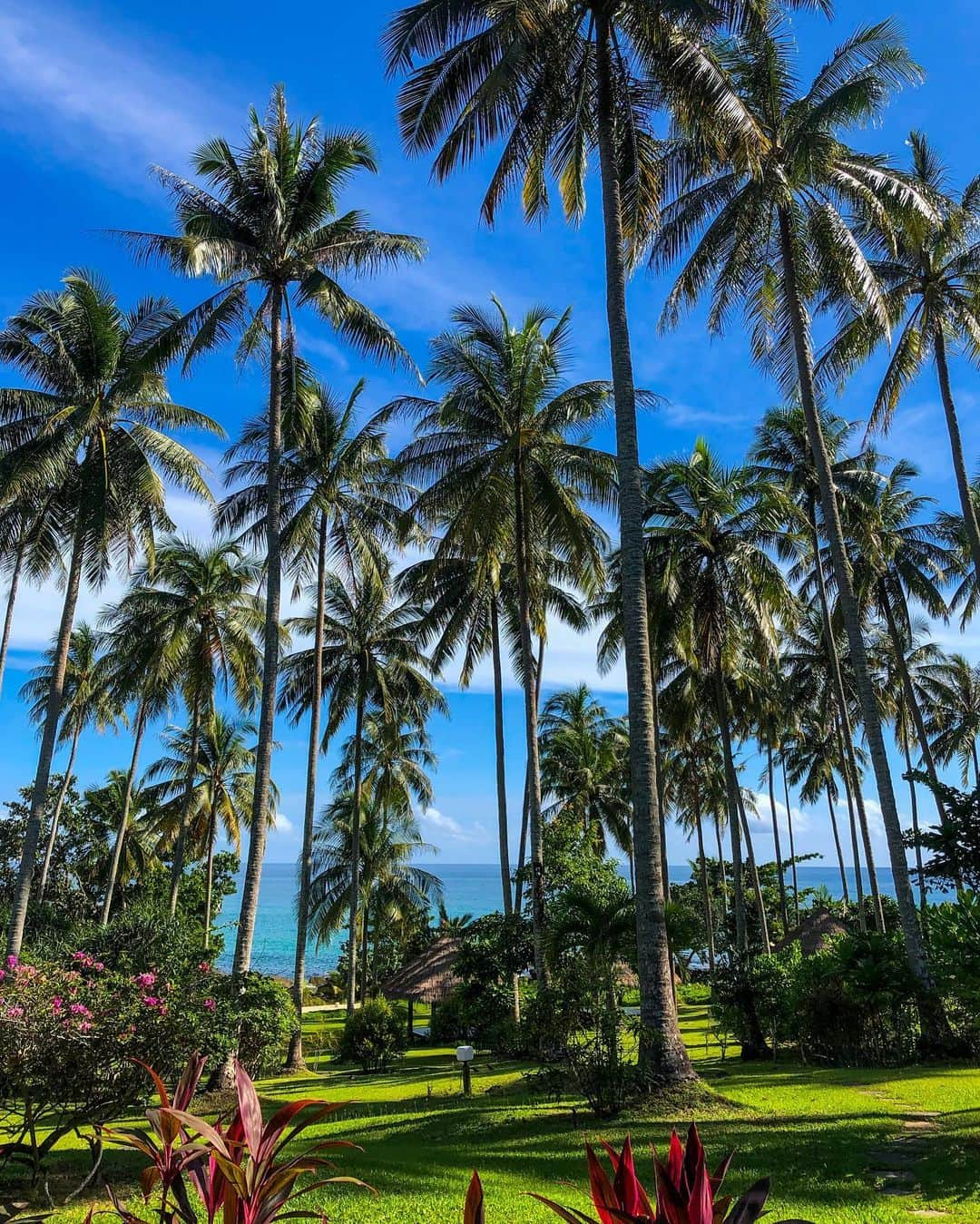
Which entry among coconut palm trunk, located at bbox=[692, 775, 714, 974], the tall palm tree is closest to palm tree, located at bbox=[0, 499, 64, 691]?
the tall palm tree

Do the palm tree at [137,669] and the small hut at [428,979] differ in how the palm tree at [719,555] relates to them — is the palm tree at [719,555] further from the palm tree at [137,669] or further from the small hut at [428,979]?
the palm tree at [137,669]

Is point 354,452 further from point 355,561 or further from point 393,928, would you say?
point 393,928

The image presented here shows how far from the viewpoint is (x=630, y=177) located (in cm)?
1444

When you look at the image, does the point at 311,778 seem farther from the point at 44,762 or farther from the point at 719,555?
the point at 719,555

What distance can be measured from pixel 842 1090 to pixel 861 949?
328 cm

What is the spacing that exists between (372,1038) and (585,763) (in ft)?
63.5

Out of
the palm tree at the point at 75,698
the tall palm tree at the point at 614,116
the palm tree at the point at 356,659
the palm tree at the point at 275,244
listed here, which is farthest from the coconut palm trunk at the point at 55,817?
the tall palm tree at the point at 614,116

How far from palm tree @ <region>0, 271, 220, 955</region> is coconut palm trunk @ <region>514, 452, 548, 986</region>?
23.8 ft

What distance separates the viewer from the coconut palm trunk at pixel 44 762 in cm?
1641

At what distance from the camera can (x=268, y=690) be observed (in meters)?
15.8

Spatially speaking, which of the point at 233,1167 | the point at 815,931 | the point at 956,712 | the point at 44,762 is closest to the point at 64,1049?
the point at 233,1167

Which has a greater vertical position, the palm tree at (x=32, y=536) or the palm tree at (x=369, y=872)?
the palm tree at (x=32, y=536)

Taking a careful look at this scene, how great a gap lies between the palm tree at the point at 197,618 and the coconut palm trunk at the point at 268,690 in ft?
29.9

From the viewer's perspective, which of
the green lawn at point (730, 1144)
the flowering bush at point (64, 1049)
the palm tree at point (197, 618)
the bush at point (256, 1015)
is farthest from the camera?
the palm tree at point (197, 618)
